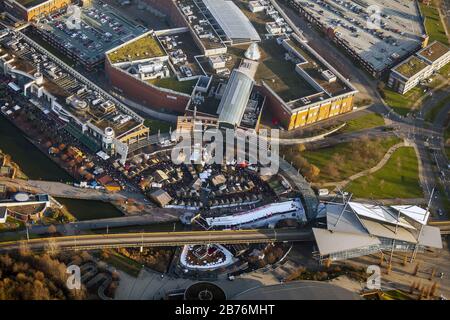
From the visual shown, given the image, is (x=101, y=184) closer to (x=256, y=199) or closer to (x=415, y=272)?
(x=256, y=199)

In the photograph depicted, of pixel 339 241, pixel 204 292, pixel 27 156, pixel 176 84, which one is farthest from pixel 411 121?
pixel 27 156

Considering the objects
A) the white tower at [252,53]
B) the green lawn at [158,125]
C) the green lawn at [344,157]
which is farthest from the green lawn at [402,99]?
the green lawn at [158,125]

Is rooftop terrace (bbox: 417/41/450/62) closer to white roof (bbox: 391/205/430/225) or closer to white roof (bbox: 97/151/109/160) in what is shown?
white roof (bbox: 391/205/430/225)

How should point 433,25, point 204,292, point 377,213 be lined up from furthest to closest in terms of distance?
point 433,25 → point 377,213 → point 204,292

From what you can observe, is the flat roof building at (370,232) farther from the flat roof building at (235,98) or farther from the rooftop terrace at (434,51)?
the rooftop terrace at (434,51)

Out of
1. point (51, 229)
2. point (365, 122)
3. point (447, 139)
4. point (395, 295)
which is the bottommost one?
point (51, 229)

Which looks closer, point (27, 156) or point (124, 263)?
Result: point (124, 263)

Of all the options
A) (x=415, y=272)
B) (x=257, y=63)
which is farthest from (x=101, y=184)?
(x=415, y=272)

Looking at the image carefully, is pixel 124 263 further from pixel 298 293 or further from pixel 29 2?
pixel 29 2
